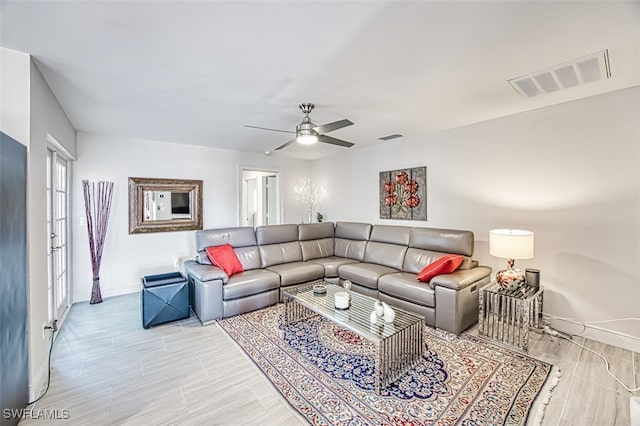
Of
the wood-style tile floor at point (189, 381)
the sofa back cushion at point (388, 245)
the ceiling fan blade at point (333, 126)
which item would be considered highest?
the ceiling fan blade at point (333, 126)

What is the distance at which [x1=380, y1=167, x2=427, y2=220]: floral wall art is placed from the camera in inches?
178

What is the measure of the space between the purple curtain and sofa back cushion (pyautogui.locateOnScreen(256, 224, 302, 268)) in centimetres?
228

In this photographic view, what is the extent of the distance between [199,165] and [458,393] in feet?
16.3

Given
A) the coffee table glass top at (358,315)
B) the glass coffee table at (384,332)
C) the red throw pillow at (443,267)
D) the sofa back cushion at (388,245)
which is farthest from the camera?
the sofa back cushion at (388,245)

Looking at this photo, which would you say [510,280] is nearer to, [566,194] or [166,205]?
[566,194]

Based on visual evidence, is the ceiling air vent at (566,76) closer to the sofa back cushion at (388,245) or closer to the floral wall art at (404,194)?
the floral wall art at (404,194)

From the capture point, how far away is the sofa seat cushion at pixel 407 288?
3.22 meters

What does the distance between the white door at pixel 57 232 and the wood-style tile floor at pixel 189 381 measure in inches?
18.4

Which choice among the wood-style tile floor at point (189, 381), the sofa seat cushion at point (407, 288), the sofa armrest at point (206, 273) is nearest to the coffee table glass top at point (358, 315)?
the sofa seat cushion at point (407, 288)

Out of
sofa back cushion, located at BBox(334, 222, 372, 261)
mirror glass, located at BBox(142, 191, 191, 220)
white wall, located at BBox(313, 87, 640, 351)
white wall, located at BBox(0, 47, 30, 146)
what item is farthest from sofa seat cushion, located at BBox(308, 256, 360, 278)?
white wall, located at BBox(0, 47, 30, 146)

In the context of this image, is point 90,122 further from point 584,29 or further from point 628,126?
point 628,126

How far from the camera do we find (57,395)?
2.09 metres

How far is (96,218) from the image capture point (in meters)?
4.19

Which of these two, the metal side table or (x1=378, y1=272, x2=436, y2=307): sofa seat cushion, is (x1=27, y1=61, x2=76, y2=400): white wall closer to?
(x1=378, y1=272, x2=436, y2=307): sofa seat cushion
